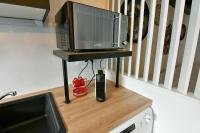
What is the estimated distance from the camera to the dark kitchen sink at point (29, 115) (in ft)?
2.54

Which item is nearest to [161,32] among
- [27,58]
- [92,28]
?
[92,28]

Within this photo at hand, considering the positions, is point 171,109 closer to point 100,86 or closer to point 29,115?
point 100,86

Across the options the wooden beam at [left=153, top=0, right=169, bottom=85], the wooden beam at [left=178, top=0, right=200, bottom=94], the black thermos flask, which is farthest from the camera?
the black thermos flask

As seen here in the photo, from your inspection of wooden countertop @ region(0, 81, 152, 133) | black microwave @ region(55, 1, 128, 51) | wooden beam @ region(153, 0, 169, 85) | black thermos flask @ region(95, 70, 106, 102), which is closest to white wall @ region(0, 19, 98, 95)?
wooden countertop @ region(0, 81, 152, 133)

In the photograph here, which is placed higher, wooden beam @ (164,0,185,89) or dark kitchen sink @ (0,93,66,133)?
wooden beam @ (164,0,185,89)

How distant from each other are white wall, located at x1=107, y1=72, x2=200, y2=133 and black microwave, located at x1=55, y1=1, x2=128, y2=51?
40cm

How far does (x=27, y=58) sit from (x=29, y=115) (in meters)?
0.41

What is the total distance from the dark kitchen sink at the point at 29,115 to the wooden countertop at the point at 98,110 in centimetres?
7

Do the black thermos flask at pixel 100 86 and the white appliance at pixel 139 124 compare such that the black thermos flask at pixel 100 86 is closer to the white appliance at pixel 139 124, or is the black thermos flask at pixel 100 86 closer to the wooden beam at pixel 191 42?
the white appliance at pixel 139 124

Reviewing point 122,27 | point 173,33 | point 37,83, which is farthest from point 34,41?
point 173,33

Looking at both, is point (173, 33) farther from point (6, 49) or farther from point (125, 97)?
point (6, 49)

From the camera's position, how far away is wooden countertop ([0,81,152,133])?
639 mm

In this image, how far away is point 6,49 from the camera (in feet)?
2.76

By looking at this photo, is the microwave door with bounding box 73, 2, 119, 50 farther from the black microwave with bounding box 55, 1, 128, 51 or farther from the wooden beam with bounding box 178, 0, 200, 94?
the wooden beam with bounding box 178, 0, 200, 94
